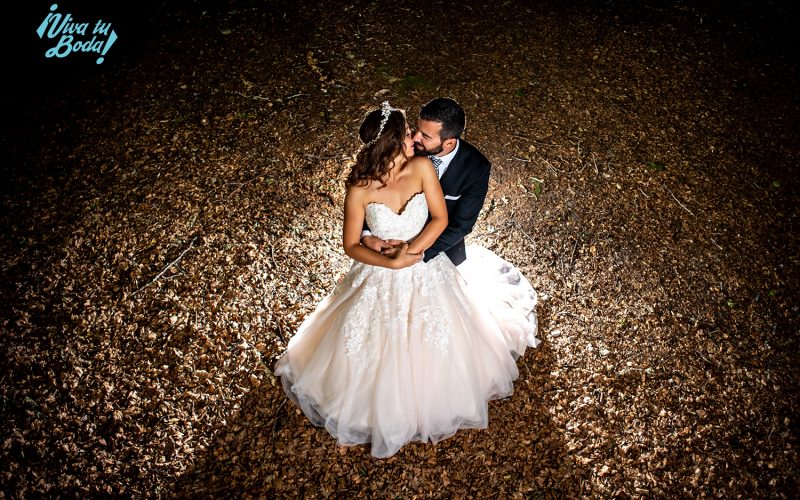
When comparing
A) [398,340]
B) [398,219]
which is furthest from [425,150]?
[398,340]

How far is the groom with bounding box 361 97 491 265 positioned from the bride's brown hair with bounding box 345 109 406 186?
39cm

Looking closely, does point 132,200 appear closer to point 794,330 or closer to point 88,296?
point 88,296

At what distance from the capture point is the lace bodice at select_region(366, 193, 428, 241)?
2.80 meters

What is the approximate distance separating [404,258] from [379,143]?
0.73m

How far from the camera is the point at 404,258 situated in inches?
112

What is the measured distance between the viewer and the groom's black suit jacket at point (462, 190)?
10.6 ft

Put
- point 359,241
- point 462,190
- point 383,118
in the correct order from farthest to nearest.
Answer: point 462,190
point 359,241
point 383,118

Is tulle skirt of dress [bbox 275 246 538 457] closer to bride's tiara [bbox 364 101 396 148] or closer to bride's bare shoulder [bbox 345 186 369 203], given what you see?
bride's bare shoulder [bbox 345 186 369 203]

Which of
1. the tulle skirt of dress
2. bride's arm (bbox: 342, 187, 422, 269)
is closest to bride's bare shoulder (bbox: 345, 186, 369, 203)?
bride's arm (bbox: 342, 187, 422, 269)

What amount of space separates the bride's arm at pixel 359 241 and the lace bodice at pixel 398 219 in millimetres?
70

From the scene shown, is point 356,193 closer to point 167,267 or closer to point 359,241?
point 359,241

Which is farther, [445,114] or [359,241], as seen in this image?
[359,241]

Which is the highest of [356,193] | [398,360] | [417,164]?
[417,164]

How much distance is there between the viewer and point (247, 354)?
3957 millimetres
